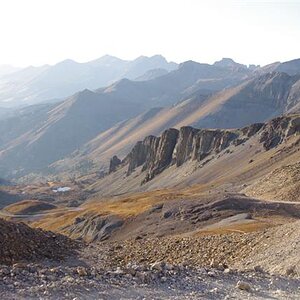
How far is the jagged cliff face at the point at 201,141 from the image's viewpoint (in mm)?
128600

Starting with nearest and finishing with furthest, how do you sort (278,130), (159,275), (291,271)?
(159,275), (291,271), (278,130)

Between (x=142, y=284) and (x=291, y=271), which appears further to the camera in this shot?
(x=291, y=271)

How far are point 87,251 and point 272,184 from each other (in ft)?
125

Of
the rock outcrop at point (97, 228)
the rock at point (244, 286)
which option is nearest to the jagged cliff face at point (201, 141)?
the rock outcrop at point (97, 228)

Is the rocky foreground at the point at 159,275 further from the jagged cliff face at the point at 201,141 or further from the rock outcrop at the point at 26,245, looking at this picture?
the jagged cliff face at the point at 201,141

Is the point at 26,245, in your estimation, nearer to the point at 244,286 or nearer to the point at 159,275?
the point at 159,275

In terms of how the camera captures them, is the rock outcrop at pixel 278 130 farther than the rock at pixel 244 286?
Yes

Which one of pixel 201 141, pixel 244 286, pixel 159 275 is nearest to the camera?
pixel 159 275

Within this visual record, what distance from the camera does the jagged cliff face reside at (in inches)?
5063

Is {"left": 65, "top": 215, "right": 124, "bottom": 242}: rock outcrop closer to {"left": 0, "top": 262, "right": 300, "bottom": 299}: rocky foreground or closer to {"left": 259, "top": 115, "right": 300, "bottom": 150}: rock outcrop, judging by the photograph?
{"left": 0, "top": 262, "right": 300, "bottom": 299}: rocky foreground

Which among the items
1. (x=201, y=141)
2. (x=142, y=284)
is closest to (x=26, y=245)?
Answer: (x=142, y=284)

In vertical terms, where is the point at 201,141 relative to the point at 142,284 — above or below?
below

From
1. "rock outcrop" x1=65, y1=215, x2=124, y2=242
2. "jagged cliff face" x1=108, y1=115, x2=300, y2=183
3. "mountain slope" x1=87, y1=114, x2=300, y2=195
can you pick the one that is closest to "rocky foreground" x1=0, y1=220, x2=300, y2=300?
"rock outcrop" x1=65, y1=215, x2=124, y2=242

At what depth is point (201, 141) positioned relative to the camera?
16500 cm
